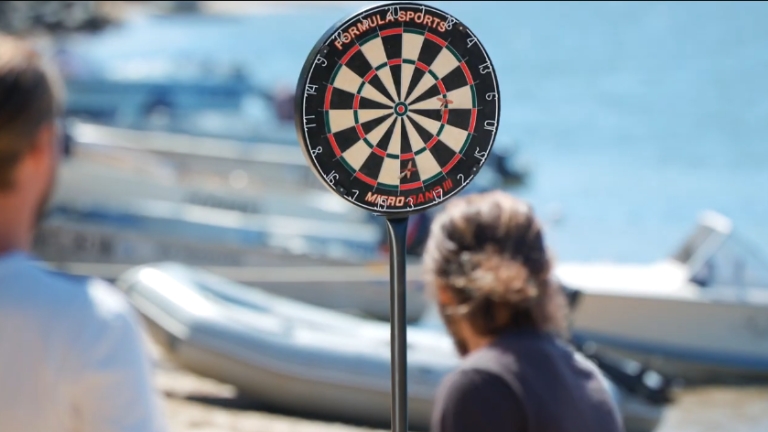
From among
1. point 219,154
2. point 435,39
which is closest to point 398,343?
point 435,39

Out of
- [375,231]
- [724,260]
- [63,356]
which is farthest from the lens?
[375,231]

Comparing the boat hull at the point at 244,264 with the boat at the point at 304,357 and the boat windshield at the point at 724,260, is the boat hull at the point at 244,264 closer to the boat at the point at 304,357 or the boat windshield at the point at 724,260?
the boat at the point at 304,357

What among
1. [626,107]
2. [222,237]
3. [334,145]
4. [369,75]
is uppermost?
[626,107]

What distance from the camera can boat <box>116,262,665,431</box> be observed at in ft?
22.1

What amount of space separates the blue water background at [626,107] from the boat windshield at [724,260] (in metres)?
7.62

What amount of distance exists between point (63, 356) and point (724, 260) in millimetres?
8008

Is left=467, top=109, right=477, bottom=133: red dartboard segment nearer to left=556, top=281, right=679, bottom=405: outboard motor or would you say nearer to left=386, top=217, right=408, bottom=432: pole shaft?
left=386, top=217, right=408, bottom=432: pole shaft

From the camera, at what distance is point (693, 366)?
29.2 ft

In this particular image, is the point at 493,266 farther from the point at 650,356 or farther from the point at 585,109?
the point at 585,109

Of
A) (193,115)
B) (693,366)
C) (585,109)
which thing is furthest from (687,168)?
(693,366)

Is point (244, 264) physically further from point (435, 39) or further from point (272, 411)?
point (435, 39)

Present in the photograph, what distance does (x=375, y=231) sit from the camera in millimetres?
11523

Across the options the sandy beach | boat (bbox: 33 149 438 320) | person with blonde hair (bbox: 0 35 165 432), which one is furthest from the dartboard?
boat (bbox: 33 149 438 320)

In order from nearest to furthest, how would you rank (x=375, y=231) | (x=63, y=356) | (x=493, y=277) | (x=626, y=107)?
(x=63, y=356)
(x=493, y=277)
(x=375, y=231)
(x=626, y=107)
